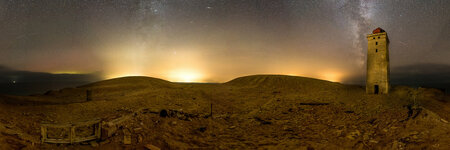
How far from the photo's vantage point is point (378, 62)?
65.1ft

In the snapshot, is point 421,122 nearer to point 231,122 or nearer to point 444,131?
point 444,131

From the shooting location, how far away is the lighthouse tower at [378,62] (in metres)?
19.6

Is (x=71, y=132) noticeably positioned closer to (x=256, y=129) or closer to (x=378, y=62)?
(x=256, y=129)

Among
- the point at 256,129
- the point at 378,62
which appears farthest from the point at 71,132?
the point at 378,62

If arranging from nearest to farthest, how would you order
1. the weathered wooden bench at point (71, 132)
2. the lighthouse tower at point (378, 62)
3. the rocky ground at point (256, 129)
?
the weathered wooden bench at point (71, 132)
the rocky ground at point (256, 129)
the lighthouse tower at point (378, 62)

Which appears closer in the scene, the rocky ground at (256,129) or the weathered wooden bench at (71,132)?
the weathered wooden bench at (71,132)

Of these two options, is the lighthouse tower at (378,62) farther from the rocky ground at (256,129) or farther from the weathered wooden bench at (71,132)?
the weathered wooden bench at (71,132)

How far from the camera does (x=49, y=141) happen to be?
6.98 metres

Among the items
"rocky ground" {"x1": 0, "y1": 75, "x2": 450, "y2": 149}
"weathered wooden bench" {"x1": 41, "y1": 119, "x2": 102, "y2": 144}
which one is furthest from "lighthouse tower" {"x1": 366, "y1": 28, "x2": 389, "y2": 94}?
"weathered wooden bench" {"x1": 41, "y1": 119, "x2": 102, "y2": 144}

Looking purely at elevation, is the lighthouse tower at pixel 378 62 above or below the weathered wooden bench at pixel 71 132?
above

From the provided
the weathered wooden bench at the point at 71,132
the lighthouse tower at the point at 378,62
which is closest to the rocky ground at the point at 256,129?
the weathered wooden bench at the point at 71,132

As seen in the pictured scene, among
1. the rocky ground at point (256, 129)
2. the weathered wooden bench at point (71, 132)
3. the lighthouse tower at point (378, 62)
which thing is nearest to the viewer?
the weathered wooden bench at point (71, 132)

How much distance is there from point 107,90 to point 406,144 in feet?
111

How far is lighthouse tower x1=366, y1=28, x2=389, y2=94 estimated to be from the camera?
1958cm
